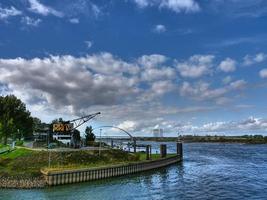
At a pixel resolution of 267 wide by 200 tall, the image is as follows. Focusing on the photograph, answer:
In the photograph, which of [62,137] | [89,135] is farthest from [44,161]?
[89,135]

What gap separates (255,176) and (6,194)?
5967 cm

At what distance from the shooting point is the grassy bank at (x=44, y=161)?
75.0 m

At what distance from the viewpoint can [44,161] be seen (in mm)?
83688

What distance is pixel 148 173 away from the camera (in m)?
95.3

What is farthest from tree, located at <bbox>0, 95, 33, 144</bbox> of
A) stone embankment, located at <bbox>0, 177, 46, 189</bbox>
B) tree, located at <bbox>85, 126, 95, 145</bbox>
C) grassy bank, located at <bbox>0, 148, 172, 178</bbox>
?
stone embankment, located at <bbox>0, 177, 46, 189</bbox>

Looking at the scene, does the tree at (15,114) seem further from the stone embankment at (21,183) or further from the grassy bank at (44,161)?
the stone embankment at (21,183)

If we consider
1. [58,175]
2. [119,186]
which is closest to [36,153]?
[58,175]

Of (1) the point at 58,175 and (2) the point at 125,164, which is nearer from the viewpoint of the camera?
(1) the point at 58,175

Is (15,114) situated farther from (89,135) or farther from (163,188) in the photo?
(163,188)

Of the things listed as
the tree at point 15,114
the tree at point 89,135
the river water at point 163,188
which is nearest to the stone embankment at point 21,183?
the river water at point 163,188

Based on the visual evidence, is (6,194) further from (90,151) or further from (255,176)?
(255,176)

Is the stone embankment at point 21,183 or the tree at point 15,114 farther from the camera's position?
the tree at point 15,114

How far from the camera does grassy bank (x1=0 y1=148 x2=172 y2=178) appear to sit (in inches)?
2953

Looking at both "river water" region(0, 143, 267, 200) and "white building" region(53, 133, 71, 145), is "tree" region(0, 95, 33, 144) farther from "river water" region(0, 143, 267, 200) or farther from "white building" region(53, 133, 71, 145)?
"river water" region(0, 143, 267, 200)
